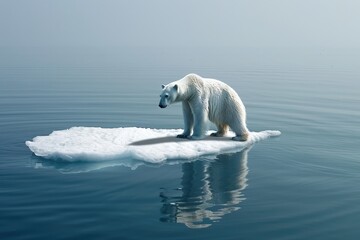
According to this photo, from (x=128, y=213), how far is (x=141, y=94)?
1909 centimetres

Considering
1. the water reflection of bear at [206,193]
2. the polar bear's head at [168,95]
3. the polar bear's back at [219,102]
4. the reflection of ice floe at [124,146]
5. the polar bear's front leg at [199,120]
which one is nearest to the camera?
the water reflection of bear at [206,193]

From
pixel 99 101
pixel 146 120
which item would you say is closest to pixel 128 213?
pixel 146 120

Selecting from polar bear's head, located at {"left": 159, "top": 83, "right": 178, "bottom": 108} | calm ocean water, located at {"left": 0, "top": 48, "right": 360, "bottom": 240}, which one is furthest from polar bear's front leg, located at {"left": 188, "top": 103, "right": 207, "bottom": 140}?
calm ocean water, located at {"left": 0, "top": 48, "right": 360, "bottom": 240}

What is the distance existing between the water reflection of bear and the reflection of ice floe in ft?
2.36

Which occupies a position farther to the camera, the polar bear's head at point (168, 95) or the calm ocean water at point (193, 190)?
the polar bear's head at point (168, 95)

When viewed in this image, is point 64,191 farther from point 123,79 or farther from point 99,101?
point 123,79

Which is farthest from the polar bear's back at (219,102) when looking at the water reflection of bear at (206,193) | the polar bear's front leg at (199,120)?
the water reflection of bear at (206,193)

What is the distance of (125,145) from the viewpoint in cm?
1239

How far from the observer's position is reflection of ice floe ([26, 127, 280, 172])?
444 inches

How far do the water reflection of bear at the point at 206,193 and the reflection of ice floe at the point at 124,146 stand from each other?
721mm

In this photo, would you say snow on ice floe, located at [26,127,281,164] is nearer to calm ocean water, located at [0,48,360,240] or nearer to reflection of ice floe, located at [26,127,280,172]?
reflection of ice floe, located at [26,127,280,172]

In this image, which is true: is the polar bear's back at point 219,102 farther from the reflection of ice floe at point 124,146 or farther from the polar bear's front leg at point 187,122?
the reflection of ice floe at point 124,146

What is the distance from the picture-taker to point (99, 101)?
23.2 metres

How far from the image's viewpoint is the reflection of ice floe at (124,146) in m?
11.3
